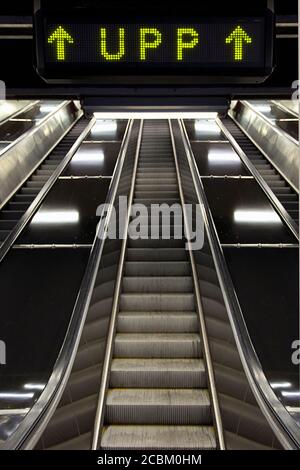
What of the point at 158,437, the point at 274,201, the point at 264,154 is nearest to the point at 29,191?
the point at 274,201

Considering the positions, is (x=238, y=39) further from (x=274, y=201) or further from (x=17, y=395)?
(x=274, y=201)

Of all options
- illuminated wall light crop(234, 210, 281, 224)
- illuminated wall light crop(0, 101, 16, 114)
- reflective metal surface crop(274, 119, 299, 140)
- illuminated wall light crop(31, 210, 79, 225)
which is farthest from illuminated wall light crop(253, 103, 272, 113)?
illuminated wall light crop(31, 210, 79, 225)

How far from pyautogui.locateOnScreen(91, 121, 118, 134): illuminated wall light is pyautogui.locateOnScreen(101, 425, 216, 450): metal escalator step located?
929cm

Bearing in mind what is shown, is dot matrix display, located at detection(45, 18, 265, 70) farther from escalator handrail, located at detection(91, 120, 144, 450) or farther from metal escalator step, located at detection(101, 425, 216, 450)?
metal escalator step, located at detection(101, 425, 216, 450)

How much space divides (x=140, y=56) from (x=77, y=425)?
2.47 metres

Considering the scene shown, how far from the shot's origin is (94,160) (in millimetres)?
10102

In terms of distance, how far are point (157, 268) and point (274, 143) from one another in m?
4.77

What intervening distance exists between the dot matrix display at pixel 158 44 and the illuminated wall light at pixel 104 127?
30.9 feet

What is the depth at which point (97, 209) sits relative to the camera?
7.70 m

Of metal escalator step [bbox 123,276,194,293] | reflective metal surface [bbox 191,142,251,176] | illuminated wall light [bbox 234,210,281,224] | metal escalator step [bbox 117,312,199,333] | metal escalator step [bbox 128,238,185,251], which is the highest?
reflective metal surface [bbox 191,142,251,176]

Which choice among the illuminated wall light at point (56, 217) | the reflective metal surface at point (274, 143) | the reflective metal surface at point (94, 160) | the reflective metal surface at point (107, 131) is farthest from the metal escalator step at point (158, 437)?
the reflective metal surface at point (107, 131)

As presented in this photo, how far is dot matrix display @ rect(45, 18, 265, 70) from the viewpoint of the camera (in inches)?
130
